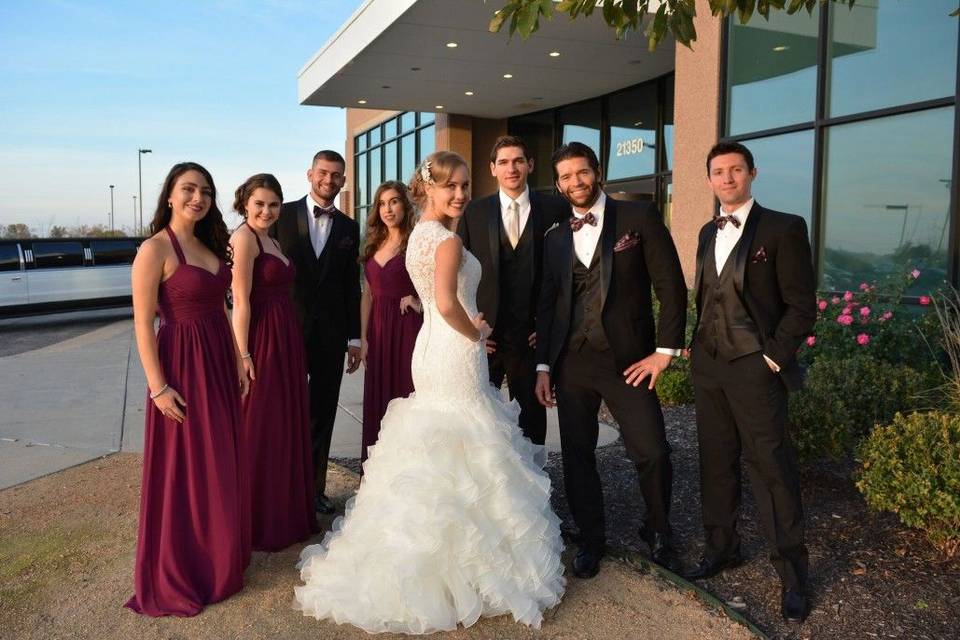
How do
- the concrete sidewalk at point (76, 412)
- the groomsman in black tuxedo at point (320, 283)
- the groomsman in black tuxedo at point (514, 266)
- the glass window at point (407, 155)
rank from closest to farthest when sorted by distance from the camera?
1. the groomsman in black tuxedo at point (514, 266)
2. the groomsman in black tuxedo at point (320, 283)
3. the concrete sidewalk at point (76, 412)
4. the glass window at point (407, 155)

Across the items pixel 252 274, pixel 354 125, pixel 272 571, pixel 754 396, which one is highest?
pixel 354 125

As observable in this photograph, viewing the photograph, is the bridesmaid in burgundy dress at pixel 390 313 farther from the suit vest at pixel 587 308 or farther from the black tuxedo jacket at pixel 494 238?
the suit vest at pixel 587 308

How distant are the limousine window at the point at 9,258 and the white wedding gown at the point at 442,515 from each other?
14.3 metres

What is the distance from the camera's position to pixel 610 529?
436 cm

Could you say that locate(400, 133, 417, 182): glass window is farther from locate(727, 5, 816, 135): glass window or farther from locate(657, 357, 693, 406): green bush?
locate(657, 357, 693, 406): green bush

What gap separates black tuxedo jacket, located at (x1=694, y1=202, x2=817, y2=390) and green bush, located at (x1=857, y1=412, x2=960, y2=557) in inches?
33.7

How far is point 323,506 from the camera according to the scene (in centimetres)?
475

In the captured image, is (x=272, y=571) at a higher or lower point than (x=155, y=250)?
lower

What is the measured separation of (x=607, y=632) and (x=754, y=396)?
1189 mm

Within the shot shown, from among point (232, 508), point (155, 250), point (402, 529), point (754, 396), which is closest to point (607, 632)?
point (402, 529)

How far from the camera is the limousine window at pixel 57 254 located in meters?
15.4

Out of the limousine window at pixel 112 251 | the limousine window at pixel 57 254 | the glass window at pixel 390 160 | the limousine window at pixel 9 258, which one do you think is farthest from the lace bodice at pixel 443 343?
the glass window at pixel 390 160

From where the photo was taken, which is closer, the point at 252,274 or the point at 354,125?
the point at 252,274

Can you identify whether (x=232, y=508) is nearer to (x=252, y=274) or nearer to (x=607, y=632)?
(x=252, y=274)
